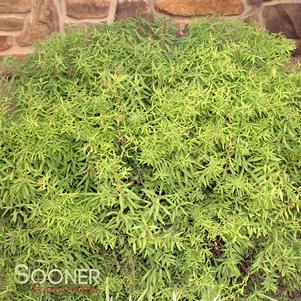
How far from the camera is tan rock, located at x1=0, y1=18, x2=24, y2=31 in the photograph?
12.4 ft

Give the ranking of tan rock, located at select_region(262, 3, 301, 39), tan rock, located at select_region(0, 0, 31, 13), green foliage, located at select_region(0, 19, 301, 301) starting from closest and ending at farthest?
green foliage, located at select_region(0, 19, 301, 301) → tan rock, located at select_region(0, 0, 31, 13) → tan rock, located at select_region(262, 3, 301, 39)

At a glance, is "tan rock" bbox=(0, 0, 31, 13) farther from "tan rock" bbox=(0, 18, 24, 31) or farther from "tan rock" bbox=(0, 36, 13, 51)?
"tan rock" bbox=(0, 36, 13, 51)

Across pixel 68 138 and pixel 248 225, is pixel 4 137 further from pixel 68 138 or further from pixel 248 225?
pixel 248 225

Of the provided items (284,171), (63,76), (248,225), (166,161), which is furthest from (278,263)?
(63,76)

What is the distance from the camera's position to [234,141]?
9.77ft

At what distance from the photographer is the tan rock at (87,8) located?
3773mm

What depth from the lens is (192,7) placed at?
381cm

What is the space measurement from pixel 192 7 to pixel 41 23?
3.01ft

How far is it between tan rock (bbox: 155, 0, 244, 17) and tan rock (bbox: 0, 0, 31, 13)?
784mm

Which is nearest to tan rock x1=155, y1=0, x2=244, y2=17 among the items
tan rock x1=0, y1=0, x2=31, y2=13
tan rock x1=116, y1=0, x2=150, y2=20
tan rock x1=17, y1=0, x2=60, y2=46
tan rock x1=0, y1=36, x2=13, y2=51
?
tan rock x1=116, y1=0, x2=150, y2=20

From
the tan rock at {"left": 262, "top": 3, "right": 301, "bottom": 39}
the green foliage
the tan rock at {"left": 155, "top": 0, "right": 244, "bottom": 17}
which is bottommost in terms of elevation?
the green foliage

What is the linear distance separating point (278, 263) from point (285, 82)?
91 centimetres

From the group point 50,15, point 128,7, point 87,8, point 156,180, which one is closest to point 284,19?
point 128,7

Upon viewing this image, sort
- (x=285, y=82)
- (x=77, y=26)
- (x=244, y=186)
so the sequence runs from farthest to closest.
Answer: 1. (x=77, y=26)
2. (x=285, y=82)
3. (x=244, y=186)
